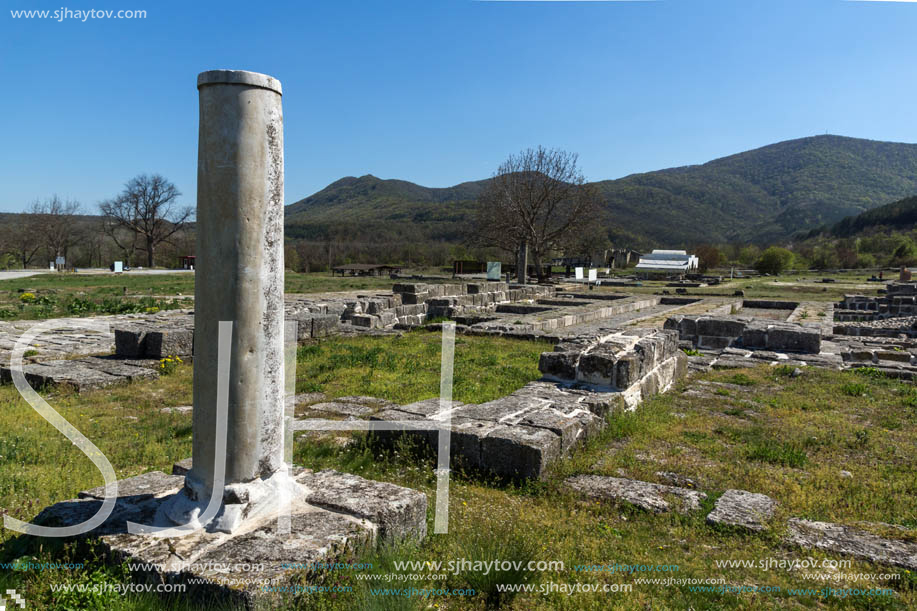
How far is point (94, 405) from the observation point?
6.55 metres

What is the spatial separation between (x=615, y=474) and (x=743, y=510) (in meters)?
0.99

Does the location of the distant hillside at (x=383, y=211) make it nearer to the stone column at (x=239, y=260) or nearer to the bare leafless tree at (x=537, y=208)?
the bare leafless tree at (x=537, y=208)

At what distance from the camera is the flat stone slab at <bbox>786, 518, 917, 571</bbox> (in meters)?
3.13

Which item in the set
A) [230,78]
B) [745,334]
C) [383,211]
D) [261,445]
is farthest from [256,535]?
[383,211]

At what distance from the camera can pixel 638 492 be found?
4078 mm

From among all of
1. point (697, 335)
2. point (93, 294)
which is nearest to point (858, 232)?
point (697, 335)

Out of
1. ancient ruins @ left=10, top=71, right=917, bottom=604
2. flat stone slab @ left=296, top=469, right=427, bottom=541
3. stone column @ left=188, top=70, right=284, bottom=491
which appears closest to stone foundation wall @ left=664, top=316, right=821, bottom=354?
ancient ruins @ left=10, top=71, right=917, bottom=604

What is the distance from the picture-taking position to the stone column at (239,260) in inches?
111

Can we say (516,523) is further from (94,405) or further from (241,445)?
(94,405)

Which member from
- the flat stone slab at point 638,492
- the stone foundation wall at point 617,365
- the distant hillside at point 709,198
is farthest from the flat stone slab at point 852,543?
the distant hillside at point 709,198

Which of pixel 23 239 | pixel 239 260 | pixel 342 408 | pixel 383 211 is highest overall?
pixel 383 211

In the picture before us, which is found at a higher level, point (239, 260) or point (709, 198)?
point (709, 198)

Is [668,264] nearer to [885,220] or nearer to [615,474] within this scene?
[615,474]

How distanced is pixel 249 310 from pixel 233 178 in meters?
0.69
